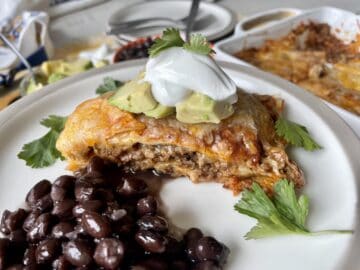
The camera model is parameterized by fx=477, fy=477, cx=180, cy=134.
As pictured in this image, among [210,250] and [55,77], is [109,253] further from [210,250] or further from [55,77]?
[55,77]

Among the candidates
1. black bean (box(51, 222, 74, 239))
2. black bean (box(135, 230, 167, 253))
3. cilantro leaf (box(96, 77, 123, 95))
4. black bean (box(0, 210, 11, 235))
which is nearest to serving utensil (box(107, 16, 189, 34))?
cilantro leaf (box(96, 77, 123, 95))

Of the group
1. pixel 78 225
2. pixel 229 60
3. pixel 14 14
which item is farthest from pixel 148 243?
pixel 14 14

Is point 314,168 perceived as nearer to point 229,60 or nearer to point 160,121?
point 160,121

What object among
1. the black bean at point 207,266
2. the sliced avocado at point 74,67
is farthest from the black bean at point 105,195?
the sliced avocado at point 74,67

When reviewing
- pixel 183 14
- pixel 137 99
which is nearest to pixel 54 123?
pixel 137 99

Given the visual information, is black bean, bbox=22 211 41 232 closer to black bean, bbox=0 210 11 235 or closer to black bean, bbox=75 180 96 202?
black bean, bbox=0 210 11 235

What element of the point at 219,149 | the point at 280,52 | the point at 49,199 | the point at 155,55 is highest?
the point at 155,55
